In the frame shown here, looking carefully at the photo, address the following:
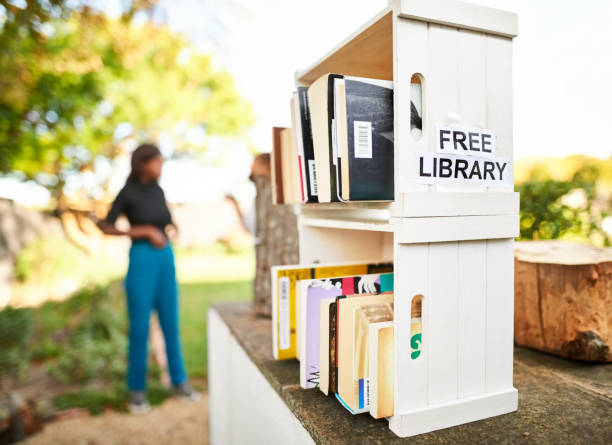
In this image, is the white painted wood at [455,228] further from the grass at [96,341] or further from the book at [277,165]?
the grass at [96,341]

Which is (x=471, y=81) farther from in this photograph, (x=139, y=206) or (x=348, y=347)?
(x=139, y=206)

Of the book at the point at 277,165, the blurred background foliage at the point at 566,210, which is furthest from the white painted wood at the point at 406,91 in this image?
the blurred background foliage at the point at 566,210

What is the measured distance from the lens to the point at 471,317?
3.10ft

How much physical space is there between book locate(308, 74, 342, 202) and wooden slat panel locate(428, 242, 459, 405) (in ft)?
0.88

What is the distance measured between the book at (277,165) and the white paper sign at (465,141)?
63 cm

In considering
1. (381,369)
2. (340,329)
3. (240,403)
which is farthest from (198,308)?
(381,369)

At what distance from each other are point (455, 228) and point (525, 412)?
474mm

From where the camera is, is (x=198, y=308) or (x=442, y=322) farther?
(x=198, y=308)

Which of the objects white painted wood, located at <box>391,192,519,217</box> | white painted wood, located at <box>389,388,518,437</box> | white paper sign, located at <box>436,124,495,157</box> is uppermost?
white paper sign, located at <box>436,124,495,157</box>

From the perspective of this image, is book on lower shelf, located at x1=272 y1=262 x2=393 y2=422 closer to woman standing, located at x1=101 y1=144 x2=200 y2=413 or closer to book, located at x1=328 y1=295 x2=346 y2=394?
book, located at x1=328 y1=295 x2=346 y2=394

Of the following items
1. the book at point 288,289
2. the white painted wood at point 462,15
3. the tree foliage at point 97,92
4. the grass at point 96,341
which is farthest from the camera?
the tree foliage at point 97,92

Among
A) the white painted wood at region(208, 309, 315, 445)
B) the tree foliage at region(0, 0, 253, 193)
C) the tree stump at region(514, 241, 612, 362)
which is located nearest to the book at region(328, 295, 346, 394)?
the white painted wood at region(208, 309, 315, 445)

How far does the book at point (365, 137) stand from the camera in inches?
35.2

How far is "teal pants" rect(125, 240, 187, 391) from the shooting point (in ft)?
8.27
